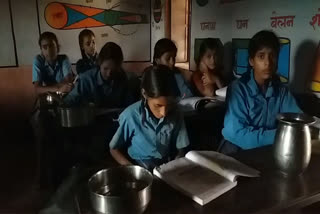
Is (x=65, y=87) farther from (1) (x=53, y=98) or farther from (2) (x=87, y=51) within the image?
(2) (x=87, y=51)

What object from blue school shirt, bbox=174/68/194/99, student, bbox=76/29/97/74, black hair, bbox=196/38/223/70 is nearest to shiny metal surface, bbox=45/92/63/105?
student, bbox=76/29/97/74

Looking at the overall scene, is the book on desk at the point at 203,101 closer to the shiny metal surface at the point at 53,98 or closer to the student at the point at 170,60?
the student at the point at 170,60

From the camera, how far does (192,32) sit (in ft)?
4.38

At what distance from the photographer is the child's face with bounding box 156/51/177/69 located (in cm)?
125

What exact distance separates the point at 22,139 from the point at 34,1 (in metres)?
0.58

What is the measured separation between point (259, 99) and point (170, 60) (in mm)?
450

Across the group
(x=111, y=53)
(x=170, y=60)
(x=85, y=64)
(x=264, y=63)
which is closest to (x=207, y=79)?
(x=170, y=60)

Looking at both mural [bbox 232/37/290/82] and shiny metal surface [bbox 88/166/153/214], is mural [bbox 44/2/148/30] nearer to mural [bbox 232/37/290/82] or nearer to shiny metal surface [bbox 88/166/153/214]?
mural [bbox 232/37/290/82]

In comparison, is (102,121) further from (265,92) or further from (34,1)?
(265,92)

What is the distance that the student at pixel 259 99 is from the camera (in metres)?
1.02

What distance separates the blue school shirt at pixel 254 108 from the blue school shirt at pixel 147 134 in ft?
0.61

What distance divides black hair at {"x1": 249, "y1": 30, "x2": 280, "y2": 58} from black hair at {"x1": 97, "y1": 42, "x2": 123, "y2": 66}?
0.53 m

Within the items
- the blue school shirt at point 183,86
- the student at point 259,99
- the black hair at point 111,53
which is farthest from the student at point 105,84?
the student at point 259,99

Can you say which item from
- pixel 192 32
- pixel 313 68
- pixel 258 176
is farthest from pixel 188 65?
pixel 258 176
